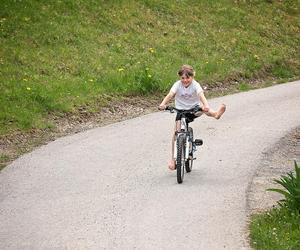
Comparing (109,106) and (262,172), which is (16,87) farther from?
(262,172)

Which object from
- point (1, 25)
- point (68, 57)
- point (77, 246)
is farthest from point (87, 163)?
point (1, 25)

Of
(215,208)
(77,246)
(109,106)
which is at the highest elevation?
(109,106)

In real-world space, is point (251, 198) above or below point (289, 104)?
below

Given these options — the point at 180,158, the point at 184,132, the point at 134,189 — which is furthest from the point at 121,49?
the point at 134,189

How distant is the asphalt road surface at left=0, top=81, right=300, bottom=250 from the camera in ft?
29.5

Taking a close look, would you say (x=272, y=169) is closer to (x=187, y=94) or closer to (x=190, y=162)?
(x=190, y=162)

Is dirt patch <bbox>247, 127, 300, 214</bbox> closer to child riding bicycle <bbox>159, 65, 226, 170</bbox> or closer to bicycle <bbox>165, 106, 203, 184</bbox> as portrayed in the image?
bicycle <bbox>165, 106, 203, 184</bbox>

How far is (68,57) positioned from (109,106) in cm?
313

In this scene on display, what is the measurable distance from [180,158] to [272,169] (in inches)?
82.0

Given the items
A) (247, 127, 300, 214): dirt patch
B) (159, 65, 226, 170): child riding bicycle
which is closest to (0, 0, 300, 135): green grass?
(159, 65, 226, 170): child riding bicycle

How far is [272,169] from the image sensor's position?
12.4 meters

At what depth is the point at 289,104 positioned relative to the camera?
19172mm

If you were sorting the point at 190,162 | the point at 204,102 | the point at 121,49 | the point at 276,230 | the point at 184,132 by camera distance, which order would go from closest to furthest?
the point at 276,230, the point at 204,102, the point at 184,132, the point at 190,162, the point at 121,49

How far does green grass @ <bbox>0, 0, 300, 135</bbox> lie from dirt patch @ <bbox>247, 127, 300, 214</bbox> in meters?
5.09
